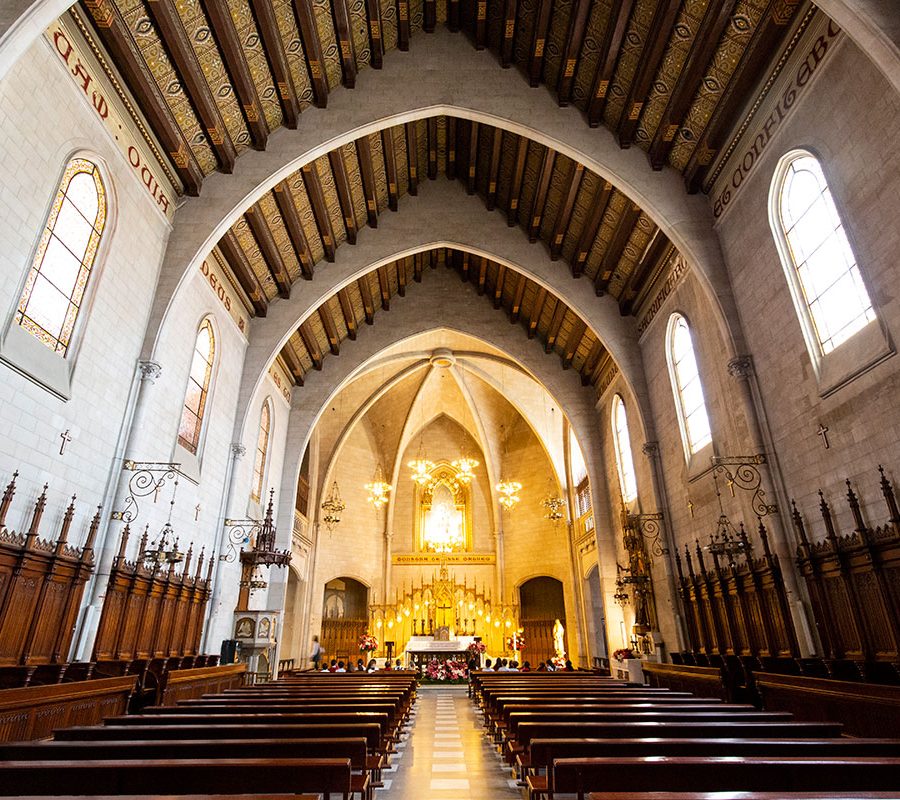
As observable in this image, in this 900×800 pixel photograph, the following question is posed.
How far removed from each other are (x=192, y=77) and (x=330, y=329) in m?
8.94

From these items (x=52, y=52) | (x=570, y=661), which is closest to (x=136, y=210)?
(x=52, y=52)

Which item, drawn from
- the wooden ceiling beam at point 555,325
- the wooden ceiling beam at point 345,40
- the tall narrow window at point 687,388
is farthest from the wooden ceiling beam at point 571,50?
the wooden ceiling beam at point 555,325

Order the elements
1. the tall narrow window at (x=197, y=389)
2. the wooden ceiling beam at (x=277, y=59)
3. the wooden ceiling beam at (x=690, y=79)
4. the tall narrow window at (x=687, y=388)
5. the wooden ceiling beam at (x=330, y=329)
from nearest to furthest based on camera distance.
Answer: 1. the wooden ceiling beam at (x=690, y=79)
2. the wooden ceiling beam at (x=277, y=59)
3. the tall narrow window at (x=197, y=389)
4. the tall narrow window at (x=687, y=388)
5. the wooden ceiling beam at (x=330, y=329)

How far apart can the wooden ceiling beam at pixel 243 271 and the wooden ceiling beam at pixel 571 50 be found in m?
7.49

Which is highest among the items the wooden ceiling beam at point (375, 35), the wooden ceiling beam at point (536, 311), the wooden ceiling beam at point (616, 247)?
the wooden ceiling beam at point (375, 35)

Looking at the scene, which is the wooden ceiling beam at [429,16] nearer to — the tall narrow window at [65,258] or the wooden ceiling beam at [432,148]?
the wooden ceiling beam at [432,148]

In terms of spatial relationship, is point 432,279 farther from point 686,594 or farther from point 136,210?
point 686,594

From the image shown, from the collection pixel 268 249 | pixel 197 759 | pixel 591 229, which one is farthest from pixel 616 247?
pixel 197 759

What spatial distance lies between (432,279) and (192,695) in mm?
14167

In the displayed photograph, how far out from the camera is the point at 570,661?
20.6 metres

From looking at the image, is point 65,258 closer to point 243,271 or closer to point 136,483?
point 136,483

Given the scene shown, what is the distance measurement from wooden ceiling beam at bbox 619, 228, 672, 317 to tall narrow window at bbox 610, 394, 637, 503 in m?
2.72

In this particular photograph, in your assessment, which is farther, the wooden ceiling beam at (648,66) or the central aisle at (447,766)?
the wooden ceiling beam at (648,66)

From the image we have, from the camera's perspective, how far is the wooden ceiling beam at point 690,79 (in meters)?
8.53
